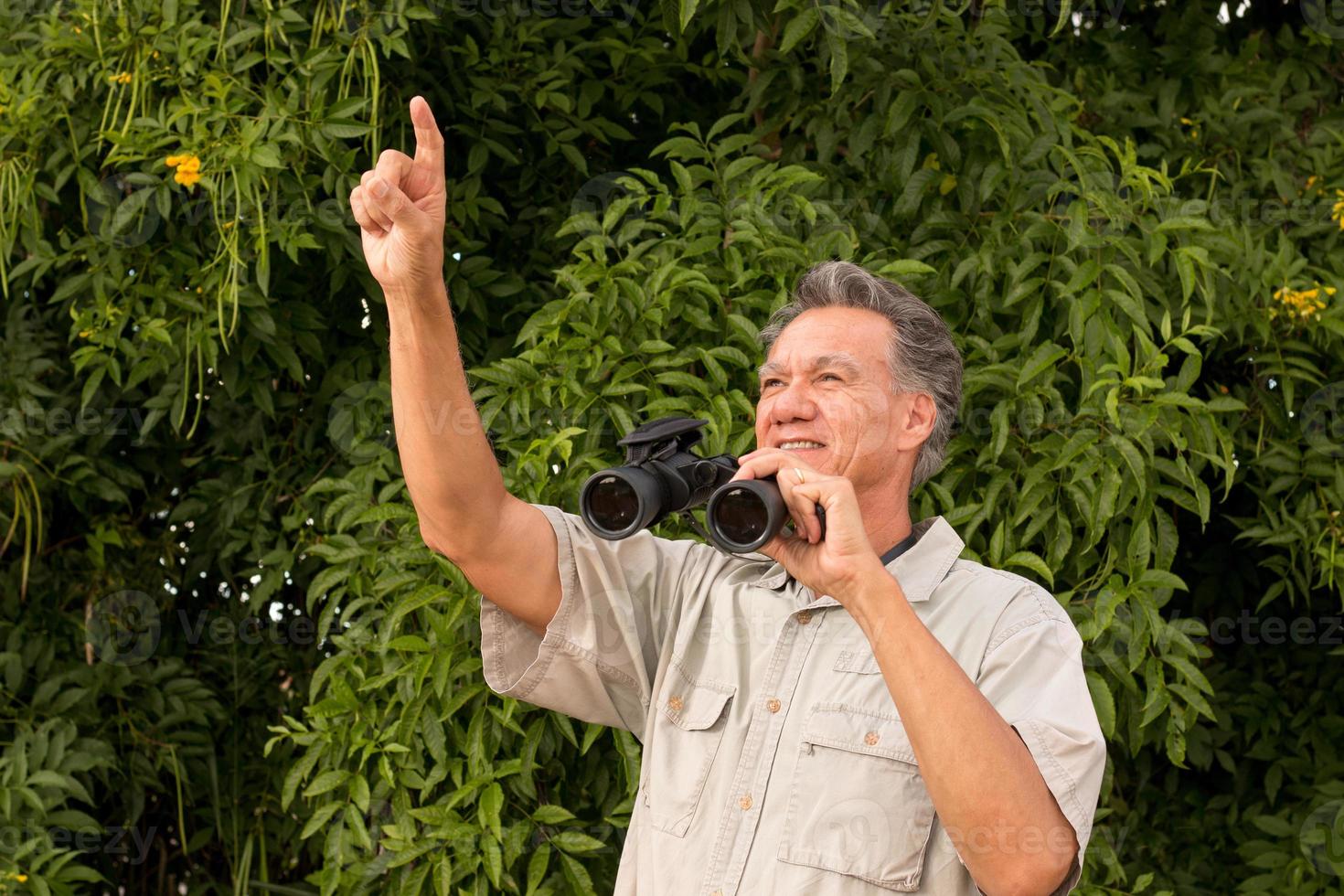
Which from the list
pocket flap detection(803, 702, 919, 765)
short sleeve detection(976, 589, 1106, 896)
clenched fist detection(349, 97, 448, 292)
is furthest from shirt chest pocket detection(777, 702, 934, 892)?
clenched fist detection(349, 97, 448, 292)

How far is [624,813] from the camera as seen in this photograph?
2543mm

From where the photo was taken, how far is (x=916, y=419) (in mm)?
1969

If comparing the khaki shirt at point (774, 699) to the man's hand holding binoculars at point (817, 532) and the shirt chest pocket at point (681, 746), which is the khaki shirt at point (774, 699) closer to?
the shirt chest pocket at point (681, 746)

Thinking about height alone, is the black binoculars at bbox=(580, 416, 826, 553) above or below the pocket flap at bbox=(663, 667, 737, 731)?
above

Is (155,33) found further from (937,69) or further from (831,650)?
(831,650)

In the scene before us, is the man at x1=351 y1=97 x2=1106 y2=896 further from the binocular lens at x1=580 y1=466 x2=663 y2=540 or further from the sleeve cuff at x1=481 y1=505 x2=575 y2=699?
the binocular lens at x1=580 y1=466 x2=663 y2=540

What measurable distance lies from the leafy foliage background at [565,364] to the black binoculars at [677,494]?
71cm

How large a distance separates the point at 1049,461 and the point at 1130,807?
1247 millimetres

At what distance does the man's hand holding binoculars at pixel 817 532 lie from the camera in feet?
5.15

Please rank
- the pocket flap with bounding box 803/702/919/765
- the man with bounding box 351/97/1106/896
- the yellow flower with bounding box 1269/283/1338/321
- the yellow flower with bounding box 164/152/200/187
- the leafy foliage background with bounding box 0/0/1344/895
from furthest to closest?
the yellow flower with bounding box 1269/283/1338/321, the yellow flower with bounding box 164/152/200/187, the leafy foliage background with bounding box 0/0/1344/895, the pocket flap with bounding box 803/702/919/765, the man with bounding box 351/97/1106/896

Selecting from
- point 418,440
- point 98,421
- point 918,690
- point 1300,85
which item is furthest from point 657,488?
point 1300,85

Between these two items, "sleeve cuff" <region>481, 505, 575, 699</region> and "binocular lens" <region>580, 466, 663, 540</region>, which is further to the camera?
"sleeve cuff" <region>481, 505, 575, 699</region>

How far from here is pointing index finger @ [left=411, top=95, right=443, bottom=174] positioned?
5.03 feet

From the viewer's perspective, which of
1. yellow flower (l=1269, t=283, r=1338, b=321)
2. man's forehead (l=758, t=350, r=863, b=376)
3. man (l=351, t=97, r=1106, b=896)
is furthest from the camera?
yellow flower (l=1269, t=283, r=1338, b=321)
